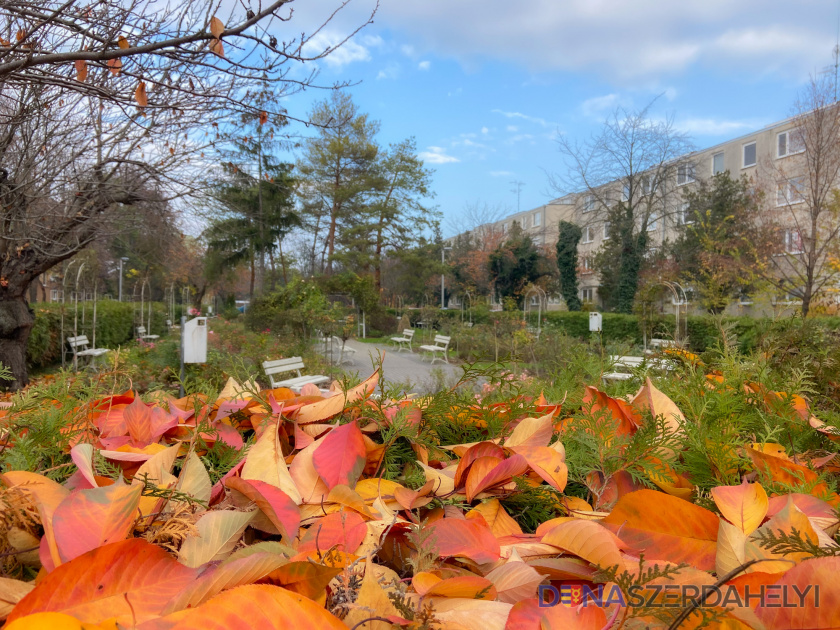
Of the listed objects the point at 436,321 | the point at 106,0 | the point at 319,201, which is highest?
the point at 319,201

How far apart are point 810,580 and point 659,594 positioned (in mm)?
130

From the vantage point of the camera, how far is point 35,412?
82cm

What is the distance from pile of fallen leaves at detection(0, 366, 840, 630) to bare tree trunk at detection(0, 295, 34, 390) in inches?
274

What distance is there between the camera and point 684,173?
2622cm

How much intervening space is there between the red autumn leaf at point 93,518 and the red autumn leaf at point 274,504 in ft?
0.36

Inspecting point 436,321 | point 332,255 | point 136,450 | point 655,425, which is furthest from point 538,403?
point 332,255

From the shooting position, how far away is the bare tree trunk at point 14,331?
20.1ft

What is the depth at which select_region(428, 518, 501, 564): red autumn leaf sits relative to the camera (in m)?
0.54

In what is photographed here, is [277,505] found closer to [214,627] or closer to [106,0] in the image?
[214,627]

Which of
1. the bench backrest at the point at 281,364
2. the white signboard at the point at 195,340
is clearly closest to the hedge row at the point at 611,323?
the bench backrest at the point at 281,364

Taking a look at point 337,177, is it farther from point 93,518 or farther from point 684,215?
point 93,518

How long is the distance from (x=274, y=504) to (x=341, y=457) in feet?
0.47

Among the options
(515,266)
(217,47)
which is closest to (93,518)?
(217,47)

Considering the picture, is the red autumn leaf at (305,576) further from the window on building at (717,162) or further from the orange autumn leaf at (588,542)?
the window on building at (717,162)
